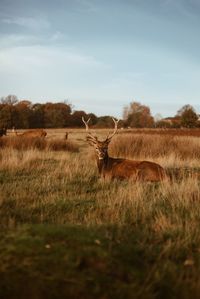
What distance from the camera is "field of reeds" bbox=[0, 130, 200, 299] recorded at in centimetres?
345

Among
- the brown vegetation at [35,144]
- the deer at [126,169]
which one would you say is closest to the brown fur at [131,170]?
the deer at [126,169]

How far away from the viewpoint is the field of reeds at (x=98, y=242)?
11.3ft

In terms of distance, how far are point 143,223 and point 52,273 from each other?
7.90 feet

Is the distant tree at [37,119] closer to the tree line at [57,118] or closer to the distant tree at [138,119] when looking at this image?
the tree line at [57,118]

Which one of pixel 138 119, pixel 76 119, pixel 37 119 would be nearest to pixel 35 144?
pixel 37 119

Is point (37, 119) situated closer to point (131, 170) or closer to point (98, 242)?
point (131, 170)

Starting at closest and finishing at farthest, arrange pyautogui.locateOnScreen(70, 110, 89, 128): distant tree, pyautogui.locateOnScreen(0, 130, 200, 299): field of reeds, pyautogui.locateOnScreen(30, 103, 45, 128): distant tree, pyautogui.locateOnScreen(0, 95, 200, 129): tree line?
pyautogui.locateOnScreen(0, 130, 200, 299): field of reeds, pyautogui.locateOnScreen(0, 95, 200, 129): tree line, pyautogui.locateOnScreen(30, 103, 45, 128): distant tree, pyautogui.locateOnScreen(70, 110, 89, 128): distant tree

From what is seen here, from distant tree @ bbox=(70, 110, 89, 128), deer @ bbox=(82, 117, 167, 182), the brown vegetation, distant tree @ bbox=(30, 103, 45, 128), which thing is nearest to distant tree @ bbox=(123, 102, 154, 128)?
distant tree @ bbox=(70, 110, 89, 128)

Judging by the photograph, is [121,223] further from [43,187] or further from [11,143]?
[11,143]

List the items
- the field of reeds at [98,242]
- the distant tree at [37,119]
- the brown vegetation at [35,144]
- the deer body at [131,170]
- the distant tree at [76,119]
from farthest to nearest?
1. the distant tree at [76,119]
2. the distant tree at [37,119]
3. the brown vegetation at [35,144]
4. the deer body at [131,170]
5. the field of reeds at [98,242]

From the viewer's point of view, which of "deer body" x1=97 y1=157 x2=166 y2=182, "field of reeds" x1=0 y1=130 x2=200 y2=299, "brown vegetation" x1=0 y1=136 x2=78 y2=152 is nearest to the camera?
"field of reeds" x1=0 y1=130 x2=200 y2=299

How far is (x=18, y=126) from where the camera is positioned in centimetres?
6725

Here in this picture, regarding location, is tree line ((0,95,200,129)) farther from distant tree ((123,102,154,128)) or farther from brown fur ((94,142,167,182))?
brown fur ((94,142,167,182))

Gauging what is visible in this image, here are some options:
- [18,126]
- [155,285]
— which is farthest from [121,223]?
[18,126]
